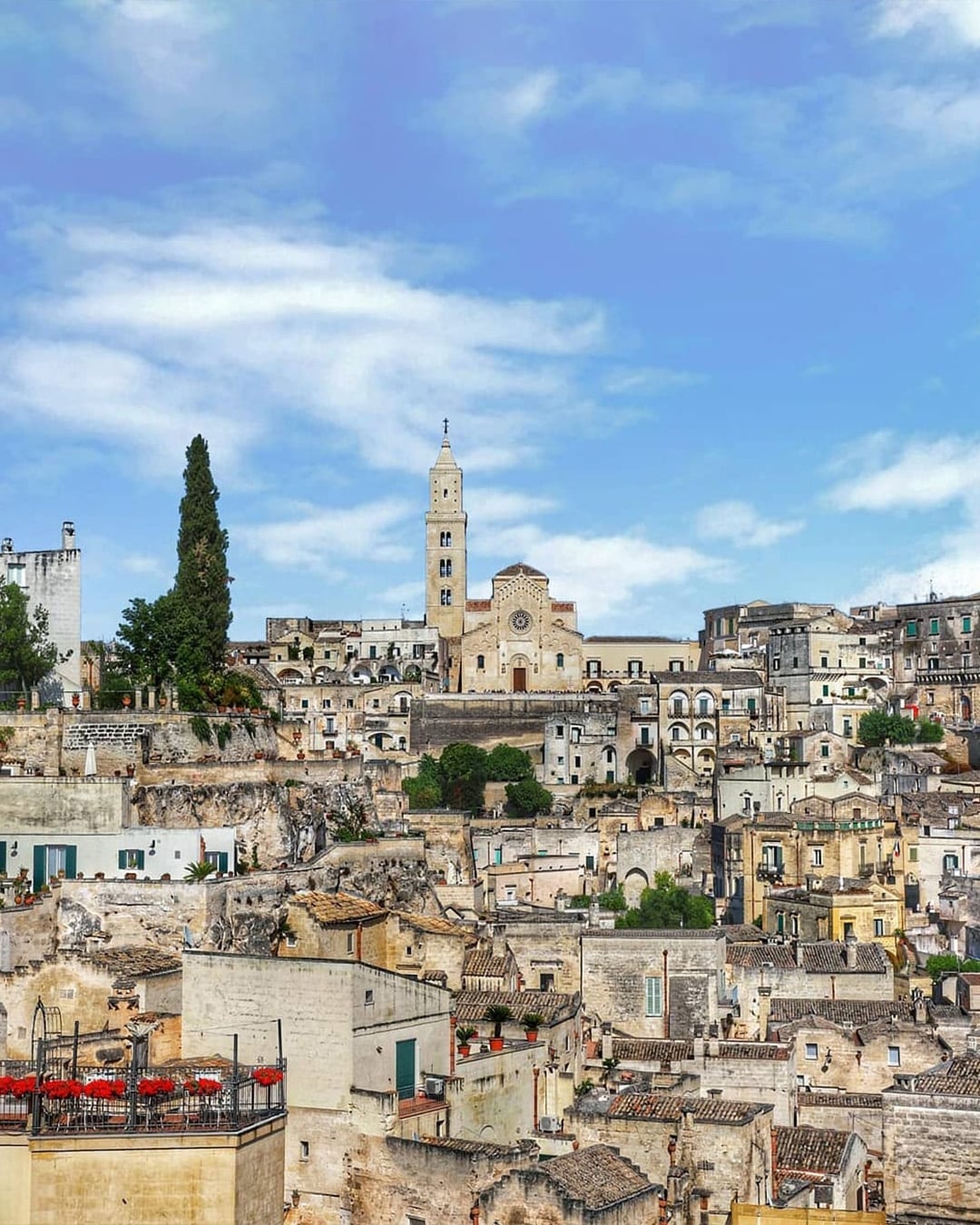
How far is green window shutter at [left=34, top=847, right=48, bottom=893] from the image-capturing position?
40094 mm

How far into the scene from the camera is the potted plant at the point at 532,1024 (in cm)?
3347

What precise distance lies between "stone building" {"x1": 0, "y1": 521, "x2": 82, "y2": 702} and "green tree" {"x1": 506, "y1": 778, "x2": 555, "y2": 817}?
2794cm

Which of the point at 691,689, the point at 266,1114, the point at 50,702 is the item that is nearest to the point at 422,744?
the point at 691,689

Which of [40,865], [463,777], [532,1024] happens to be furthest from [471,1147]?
[463,777]

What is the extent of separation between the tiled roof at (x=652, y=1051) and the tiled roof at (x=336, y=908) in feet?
20.8

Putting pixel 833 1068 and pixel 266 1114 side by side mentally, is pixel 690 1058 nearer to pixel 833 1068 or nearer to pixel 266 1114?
pixel 833 1068

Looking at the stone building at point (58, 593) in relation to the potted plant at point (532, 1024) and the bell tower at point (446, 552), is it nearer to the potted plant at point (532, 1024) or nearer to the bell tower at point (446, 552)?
the potted plant at point (532, 1024)

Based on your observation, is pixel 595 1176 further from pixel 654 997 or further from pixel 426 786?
pixel 426 786

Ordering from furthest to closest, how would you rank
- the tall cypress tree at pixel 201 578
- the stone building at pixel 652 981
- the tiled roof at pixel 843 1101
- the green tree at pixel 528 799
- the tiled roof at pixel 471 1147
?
1. the green tree at pixel 528 799
2. the tall cypress tree at pixel 201 578
3. the stone building at pixel 652 981
4. the tiled roof at pixel 843 1101
5. the tiled roof at pixel 471 1147

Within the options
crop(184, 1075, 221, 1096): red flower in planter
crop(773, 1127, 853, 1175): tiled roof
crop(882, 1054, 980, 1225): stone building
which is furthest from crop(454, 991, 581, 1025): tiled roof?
crop(184, 1075, 221, 1096): red flower in planter

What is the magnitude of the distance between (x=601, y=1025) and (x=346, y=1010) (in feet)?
42.9

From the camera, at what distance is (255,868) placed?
139 ft

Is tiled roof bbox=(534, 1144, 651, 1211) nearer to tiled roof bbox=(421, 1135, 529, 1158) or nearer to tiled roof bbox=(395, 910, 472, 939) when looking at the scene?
tiled roof bbox=(421, 1135, 529, 1158)

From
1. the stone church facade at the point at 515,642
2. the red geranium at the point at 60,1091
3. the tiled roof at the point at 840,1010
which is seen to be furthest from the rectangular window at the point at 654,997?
the stone church facade at the point at 515,642
